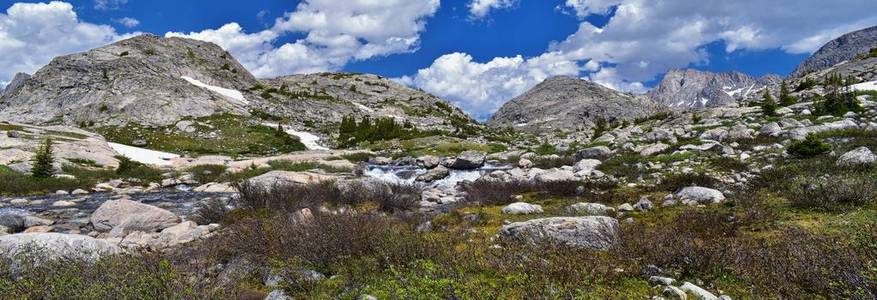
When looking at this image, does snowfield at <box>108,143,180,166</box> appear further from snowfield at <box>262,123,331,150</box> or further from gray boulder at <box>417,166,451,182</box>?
gray boulder at <box>417,166,451,182</box>

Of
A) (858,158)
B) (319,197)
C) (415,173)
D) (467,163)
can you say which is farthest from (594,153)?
(319,197)

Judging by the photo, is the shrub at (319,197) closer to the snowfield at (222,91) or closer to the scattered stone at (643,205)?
the scattered stone at (643,205)

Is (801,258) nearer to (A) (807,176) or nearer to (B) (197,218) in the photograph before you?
(A) (807,176)

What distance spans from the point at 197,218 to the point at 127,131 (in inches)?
1724

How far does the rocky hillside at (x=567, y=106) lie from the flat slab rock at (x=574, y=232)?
116 m

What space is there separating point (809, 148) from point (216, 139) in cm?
4787

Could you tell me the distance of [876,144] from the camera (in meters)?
15.6

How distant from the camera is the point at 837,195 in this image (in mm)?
9930

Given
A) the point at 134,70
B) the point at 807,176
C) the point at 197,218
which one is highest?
the point at 134,70

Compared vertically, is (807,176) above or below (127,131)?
below

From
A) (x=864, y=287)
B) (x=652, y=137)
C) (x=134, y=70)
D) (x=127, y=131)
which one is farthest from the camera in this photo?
(x=134, y=70)

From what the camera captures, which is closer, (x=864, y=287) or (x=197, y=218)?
(x=864, y=287)

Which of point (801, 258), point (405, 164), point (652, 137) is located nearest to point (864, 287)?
point (801, 258)

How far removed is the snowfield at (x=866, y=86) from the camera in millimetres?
33656
